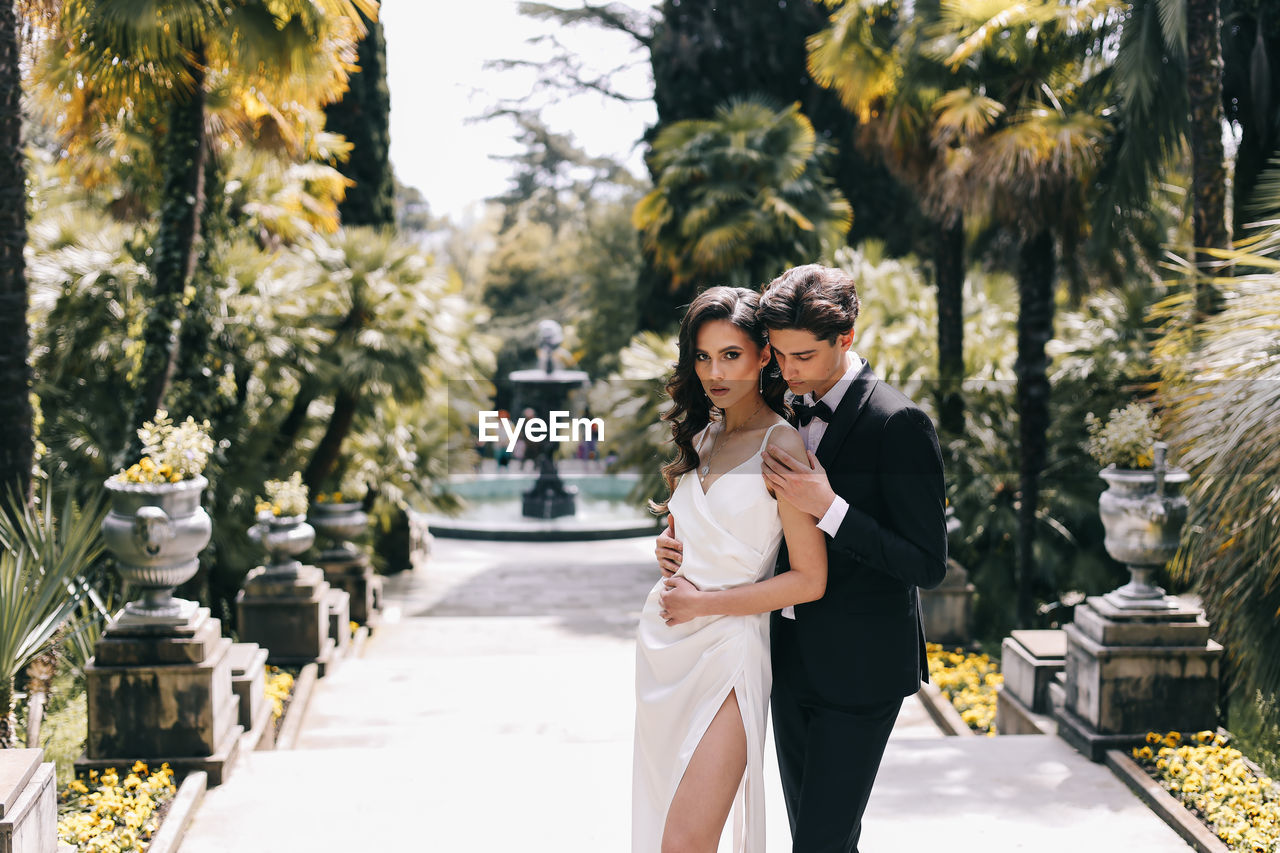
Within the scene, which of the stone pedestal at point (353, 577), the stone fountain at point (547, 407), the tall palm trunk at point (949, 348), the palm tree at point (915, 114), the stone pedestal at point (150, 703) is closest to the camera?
the stone pedestal at point (150, 703)

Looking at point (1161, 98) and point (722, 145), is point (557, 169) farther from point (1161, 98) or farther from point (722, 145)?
point (1161, 98)

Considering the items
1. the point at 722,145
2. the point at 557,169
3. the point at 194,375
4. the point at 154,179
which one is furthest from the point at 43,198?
the point at 557,169

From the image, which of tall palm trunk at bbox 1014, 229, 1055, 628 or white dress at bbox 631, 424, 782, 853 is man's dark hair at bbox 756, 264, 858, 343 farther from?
tall palm trunk at bbox 1014, 229, 1055, 628

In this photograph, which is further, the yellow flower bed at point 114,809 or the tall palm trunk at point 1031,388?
the tall palm trunk at point 1031,388

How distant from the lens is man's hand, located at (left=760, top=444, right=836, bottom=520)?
2.28 metres

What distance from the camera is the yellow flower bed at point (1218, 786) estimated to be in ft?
12.3

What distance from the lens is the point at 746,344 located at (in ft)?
7.93

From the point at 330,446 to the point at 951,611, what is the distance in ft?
21.9

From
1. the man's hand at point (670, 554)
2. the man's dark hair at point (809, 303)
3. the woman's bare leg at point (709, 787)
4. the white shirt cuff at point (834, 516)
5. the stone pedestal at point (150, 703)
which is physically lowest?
the stone pedestal at point (150, 703)

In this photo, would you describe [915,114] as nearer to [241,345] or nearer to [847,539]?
[241,345]

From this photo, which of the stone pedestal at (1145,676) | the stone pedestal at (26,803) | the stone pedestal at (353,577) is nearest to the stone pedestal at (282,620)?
the stone pedestal at (353,577)

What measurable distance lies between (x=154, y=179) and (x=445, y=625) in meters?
5.33

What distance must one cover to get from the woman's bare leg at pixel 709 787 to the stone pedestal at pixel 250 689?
3530 millimetres

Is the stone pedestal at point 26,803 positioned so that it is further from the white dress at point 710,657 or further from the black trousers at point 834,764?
the black trousers at point 834,764
